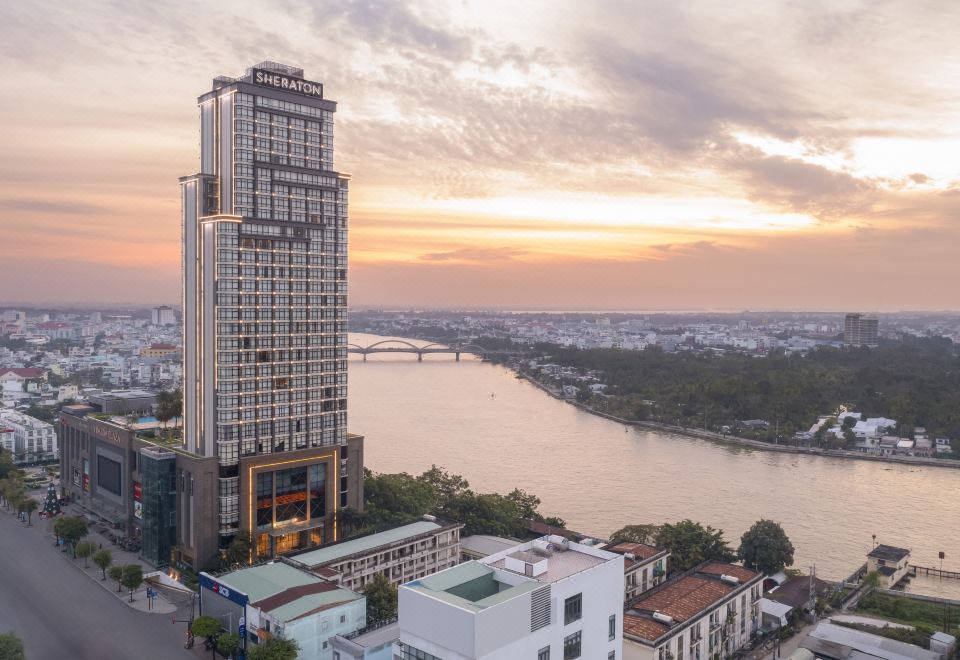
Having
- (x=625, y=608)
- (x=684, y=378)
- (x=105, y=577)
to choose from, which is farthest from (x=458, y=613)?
(x=684, y=378)

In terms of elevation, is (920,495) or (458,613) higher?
(458,613)

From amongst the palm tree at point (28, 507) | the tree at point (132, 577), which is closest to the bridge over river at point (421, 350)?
the palm tree at point (28, 507)

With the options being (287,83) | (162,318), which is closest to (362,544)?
(287,83)

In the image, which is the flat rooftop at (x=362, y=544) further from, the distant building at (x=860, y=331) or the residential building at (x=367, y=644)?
the distant building at (x=860, y=331)

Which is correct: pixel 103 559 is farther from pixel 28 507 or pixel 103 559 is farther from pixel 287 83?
pixel 287 83

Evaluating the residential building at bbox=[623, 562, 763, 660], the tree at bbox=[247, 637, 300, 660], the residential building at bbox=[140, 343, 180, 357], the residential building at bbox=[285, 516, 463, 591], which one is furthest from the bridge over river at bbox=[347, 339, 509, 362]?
the tree at bbox=[247, 637, 300, 660]

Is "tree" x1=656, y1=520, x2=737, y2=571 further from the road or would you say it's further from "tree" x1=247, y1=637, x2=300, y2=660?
the road

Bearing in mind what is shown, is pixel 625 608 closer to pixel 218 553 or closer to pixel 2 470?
pixel 218 553
